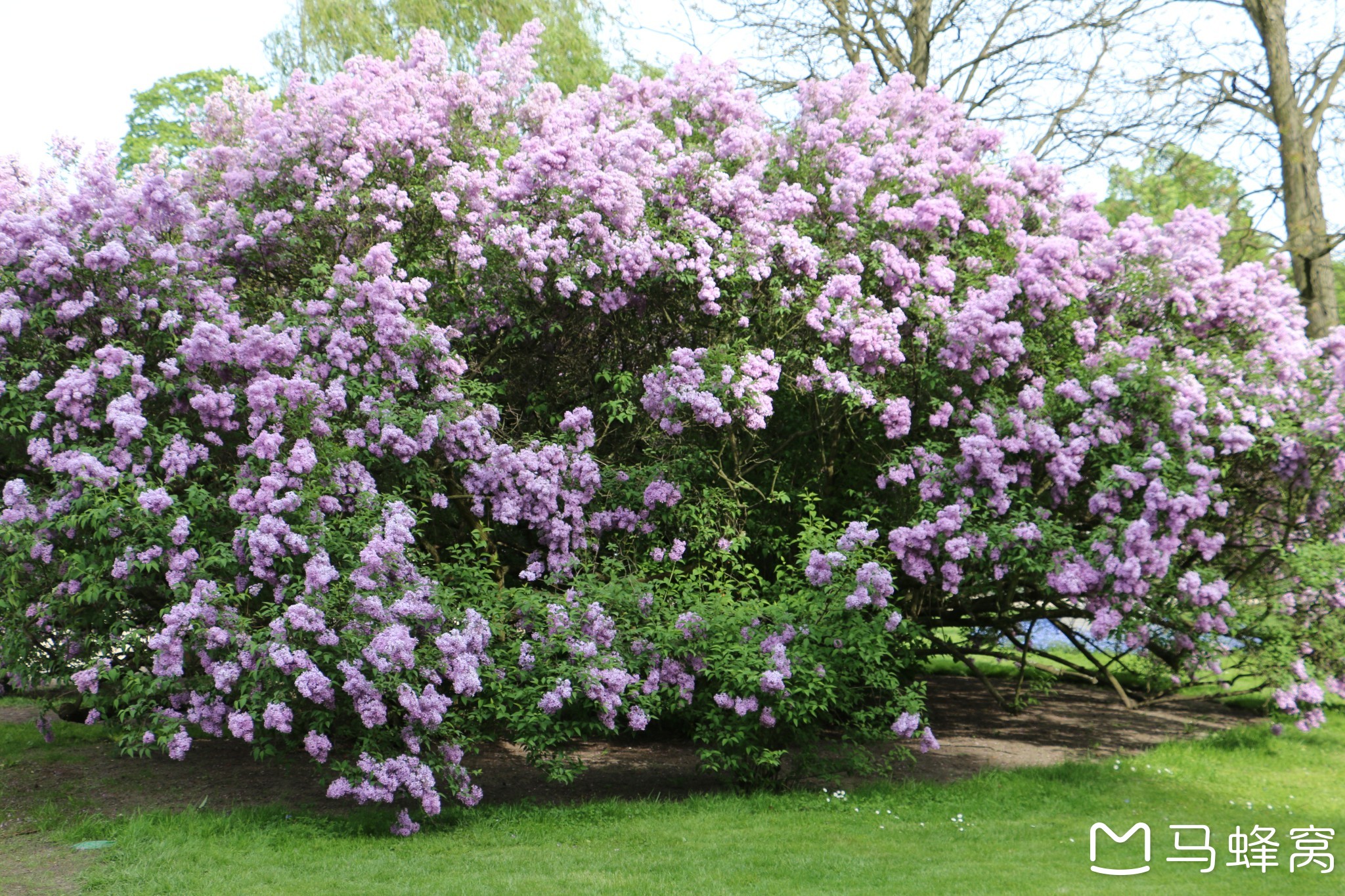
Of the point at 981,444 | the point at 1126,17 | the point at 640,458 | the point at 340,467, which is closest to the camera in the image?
the point at 340,467

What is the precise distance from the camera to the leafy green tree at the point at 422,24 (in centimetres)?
2147

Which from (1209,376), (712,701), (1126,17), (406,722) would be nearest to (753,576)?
(712,701)

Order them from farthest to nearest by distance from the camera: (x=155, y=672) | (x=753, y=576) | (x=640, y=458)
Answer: (x=640, y=458), (x=753, y=576), (x=155, y=672)

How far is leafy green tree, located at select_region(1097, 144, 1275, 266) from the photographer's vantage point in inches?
642

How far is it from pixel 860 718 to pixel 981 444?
87.9 inches

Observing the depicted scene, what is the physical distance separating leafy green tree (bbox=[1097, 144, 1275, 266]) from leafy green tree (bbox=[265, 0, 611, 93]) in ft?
32.0

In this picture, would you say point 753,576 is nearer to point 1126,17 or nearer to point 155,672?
point 155,672

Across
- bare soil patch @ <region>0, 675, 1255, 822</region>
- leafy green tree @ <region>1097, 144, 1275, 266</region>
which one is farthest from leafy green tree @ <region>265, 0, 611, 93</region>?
bare soil patch @ <region>0, 675, 1255, 822</region>

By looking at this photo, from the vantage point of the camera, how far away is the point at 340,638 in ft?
24.1

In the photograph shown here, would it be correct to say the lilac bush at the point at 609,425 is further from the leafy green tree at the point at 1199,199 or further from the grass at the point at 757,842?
the leafy green tree at the point at 1199,199

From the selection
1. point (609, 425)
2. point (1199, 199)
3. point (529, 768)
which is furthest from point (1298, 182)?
point (529, 768)

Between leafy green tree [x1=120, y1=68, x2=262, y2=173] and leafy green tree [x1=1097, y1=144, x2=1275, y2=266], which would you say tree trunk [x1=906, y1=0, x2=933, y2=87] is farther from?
leafy green tree [x1=120, y1=68, x2=262, y2=173]

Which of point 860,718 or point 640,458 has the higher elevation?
point 640,458

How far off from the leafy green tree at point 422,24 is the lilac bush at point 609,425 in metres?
11.3
